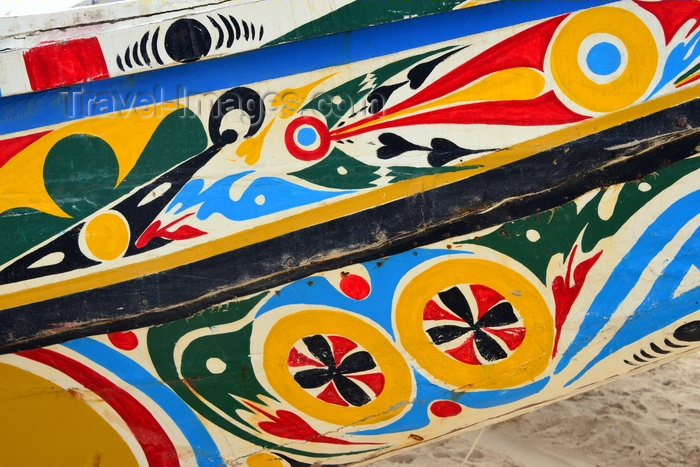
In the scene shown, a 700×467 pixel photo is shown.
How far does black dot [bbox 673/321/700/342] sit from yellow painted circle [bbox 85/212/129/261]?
4.09 feet

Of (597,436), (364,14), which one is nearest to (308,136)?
(364,14)

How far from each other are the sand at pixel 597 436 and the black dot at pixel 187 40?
1597mm

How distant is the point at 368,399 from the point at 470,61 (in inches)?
31.0

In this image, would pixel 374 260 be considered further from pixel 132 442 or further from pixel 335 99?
pixel 132 442

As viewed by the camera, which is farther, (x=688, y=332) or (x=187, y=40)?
(x=688, y=332)

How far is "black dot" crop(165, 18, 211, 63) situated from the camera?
1415mm

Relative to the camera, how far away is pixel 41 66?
4.75 ft

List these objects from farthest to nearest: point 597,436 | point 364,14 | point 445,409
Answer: point 597,436
point 445,409
point 364,14

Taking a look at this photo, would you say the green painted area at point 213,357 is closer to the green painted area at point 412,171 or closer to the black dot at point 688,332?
the green painted area at point 412,171

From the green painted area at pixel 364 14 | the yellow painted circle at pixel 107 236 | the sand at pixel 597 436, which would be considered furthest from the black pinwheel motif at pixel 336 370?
the sand at pixel 597 436

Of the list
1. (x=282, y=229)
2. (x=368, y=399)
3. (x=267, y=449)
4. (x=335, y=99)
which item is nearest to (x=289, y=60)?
(x=335, y=99)

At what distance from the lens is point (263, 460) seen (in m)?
1.71

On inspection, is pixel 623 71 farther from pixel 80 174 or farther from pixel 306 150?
pixel 80 174

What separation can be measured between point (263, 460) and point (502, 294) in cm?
71
